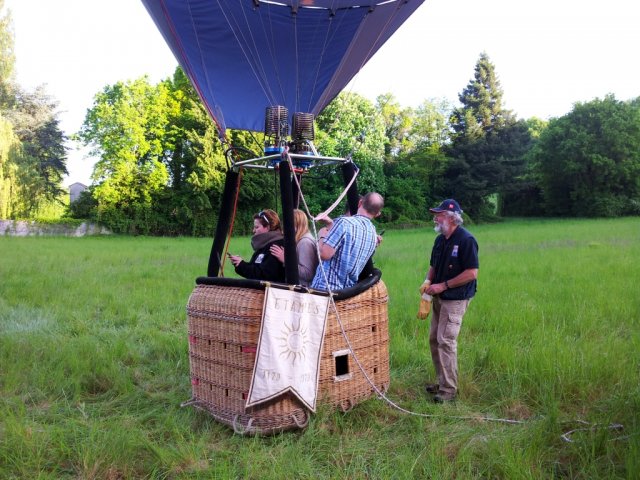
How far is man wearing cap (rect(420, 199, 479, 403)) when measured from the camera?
157 inches

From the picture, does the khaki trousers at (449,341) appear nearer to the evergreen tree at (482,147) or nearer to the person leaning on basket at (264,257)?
the person leaning on basket at (264,257)

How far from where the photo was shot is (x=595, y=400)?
382 centimetres

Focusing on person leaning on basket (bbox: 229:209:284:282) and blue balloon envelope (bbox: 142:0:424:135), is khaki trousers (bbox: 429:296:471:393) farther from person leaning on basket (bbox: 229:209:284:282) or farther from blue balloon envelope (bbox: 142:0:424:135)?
blue balloon envelope (bbox: 142:0:424:135)

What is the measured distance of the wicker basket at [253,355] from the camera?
3.37 metres

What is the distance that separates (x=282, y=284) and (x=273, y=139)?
125cm

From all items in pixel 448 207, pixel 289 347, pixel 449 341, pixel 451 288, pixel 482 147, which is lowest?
pixel 449 341

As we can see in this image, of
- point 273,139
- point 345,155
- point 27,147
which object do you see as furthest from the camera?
point 27,147

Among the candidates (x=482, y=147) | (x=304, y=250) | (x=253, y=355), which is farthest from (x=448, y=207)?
(x=482, y=147)

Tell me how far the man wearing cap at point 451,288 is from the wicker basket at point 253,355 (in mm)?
408

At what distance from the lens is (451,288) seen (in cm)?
402

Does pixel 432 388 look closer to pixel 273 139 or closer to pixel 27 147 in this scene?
pixel 273 139

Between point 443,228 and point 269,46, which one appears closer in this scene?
point 443,228

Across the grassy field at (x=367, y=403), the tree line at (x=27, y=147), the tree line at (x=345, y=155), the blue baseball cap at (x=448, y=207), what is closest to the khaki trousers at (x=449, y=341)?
the grassy field at (x=367, y=403)

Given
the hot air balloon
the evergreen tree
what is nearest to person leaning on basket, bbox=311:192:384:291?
the hot air balloon
